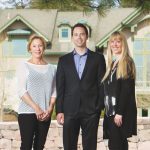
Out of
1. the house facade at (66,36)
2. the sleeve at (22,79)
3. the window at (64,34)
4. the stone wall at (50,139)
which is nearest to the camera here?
the sleeve at (22,79)

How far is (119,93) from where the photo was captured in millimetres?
5895

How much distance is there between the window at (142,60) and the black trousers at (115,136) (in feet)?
66.4

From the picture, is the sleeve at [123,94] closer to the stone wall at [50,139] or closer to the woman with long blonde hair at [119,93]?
the woman with long blonde hair at [119,93]

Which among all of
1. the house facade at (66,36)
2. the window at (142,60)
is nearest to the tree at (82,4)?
the house facade at (66,36)

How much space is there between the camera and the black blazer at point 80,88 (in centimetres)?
596

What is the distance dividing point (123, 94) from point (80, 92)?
46 centimetres

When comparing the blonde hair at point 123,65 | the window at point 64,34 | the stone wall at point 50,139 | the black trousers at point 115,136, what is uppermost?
the window at point 64,34

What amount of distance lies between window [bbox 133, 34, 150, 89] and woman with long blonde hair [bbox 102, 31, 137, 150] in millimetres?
20248

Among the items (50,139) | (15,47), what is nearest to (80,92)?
(50,139)

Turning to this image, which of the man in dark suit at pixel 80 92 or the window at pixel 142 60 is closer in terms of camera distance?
the man in dark suit at pixel 80 92

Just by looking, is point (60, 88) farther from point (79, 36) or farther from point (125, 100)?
point (125, 100)

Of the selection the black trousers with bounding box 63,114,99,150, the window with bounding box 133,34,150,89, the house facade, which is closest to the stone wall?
the black trousers with bounding box 63,114,99,150

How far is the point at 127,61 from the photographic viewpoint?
19.3 ft

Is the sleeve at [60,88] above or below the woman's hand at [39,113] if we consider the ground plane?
above
